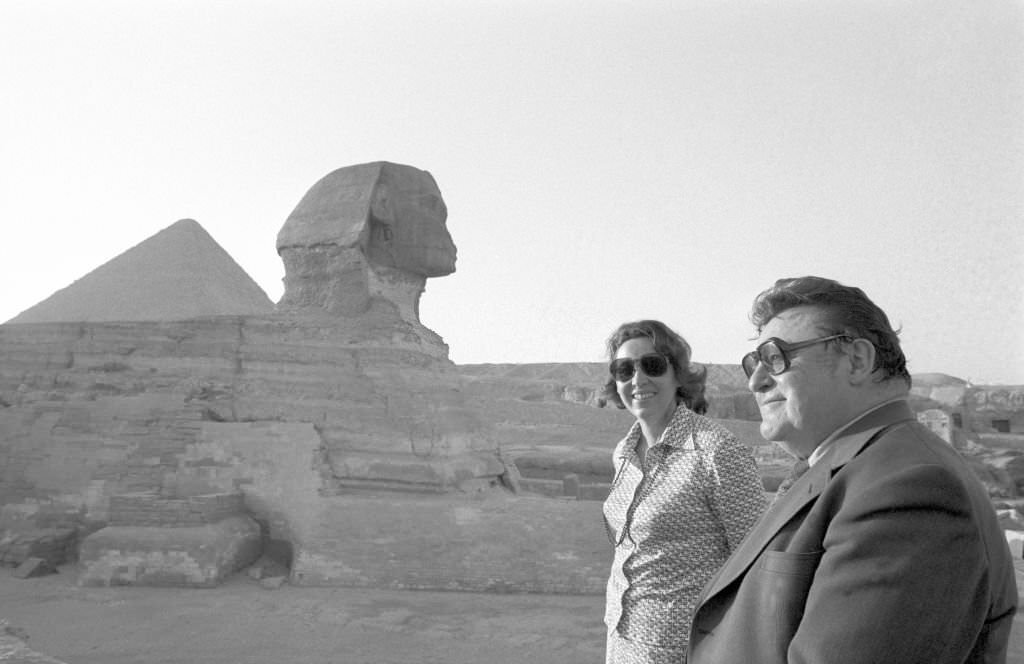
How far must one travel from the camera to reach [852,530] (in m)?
0.97

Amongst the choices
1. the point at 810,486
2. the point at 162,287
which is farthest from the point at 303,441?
the point at 162,287

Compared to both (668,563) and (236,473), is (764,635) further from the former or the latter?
(236,473)

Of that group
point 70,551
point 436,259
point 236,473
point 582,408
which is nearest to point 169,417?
point 236,473

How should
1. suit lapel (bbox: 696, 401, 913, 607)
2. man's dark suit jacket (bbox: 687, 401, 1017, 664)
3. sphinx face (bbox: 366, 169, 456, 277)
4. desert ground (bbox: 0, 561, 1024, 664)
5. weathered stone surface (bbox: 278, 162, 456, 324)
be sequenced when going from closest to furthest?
man's dark suit jacket (bbox: 687, 401, 1017, 664) → suit lapel (bbox: 696, 401, 913, 607) → desert ground (bbox: 0, 561, 1024, 664) → weathered stone surface (bbox: 278, 162, 456, 324) → sphinx face (bbox: 366, 169, 456, 277)

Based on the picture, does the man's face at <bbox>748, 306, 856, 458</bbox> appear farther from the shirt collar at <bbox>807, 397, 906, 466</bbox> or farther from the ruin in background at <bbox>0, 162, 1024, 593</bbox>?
the ruin in background at <bbox>0, 162, 1024, 593</bbox>

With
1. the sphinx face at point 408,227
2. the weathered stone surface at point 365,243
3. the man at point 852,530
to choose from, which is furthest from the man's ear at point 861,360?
the sphinx face at point 408,227

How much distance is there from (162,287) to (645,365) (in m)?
13.5

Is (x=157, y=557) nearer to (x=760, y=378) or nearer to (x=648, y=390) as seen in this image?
(x=648, y=390)

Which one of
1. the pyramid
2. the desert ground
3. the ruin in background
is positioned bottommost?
the desert ground

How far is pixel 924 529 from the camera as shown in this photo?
0.93m

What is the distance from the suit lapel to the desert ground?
168 inches

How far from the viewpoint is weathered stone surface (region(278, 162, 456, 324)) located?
8.40m

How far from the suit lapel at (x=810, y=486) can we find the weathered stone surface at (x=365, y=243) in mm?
7477

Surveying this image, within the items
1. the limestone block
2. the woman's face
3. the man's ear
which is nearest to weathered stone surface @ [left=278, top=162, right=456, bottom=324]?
the limestone block
